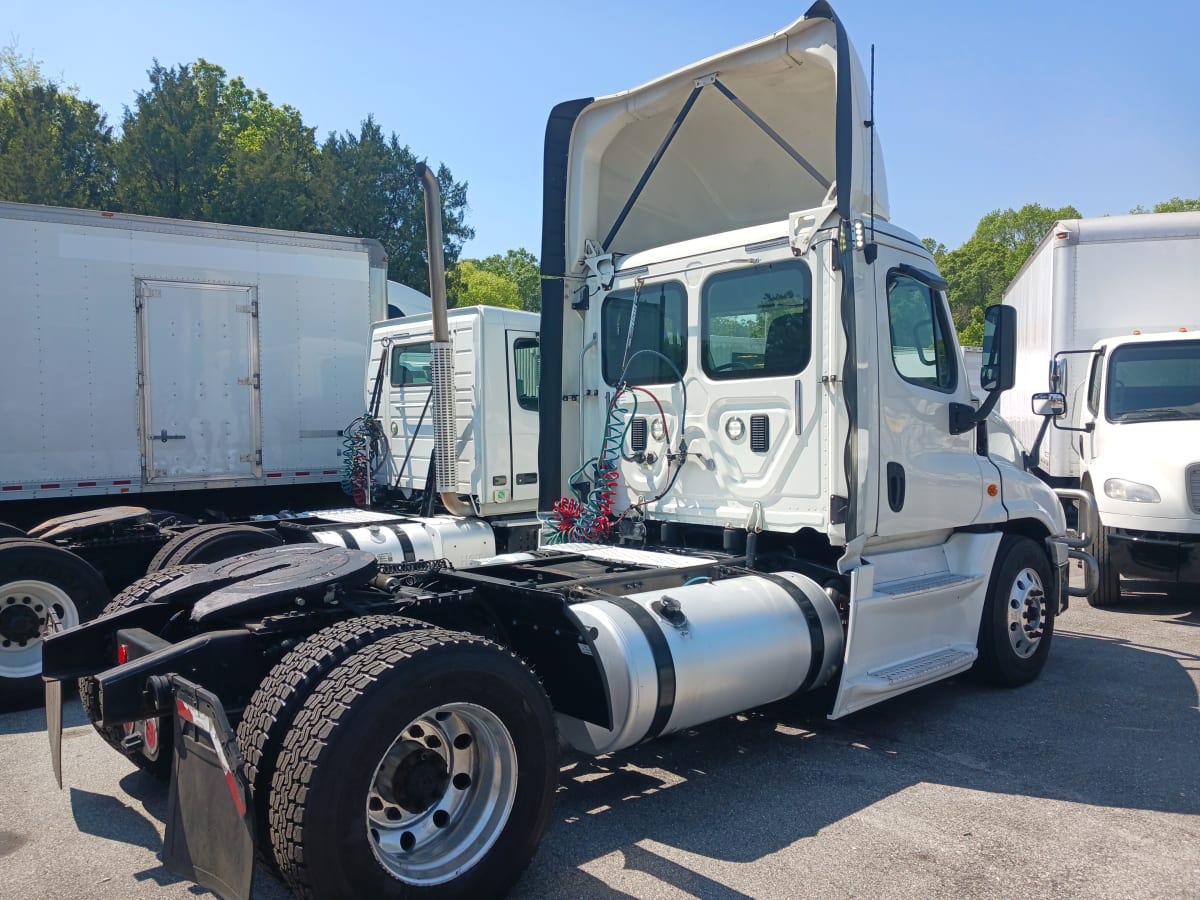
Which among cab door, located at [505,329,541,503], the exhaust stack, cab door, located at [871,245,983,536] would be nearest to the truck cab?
cab door, located at [871,245,983,536]

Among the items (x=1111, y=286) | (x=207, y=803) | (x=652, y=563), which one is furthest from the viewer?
(x=1111, y=286)

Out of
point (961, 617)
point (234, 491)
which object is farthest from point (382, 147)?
point (961, 617)

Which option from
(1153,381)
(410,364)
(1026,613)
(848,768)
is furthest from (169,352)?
(1153,381)

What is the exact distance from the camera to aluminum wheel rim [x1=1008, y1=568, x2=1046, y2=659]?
20.5 feet

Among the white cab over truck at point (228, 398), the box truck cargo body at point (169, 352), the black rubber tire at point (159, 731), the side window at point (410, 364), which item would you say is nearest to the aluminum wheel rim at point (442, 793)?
the black rubber tire at point (159, 731)

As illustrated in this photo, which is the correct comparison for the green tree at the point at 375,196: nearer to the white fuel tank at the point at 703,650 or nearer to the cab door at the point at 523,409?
the cab door at the point at 523,409

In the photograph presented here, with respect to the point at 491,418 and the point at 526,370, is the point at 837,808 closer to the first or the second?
the point at 491,418

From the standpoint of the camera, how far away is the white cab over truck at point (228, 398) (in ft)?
26.6

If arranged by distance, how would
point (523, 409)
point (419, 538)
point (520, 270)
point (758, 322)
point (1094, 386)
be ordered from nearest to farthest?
1. point (758, 322)
2. point (419, 538)
3. point (523, 409)
4. point (1094, 386)
5. point (520, 270)

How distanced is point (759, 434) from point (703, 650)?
163 cm

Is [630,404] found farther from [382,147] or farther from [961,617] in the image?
[382,147]

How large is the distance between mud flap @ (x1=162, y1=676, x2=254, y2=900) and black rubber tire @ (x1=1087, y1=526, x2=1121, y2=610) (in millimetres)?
8141

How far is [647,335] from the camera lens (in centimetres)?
625

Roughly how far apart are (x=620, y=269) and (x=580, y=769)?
326cm
